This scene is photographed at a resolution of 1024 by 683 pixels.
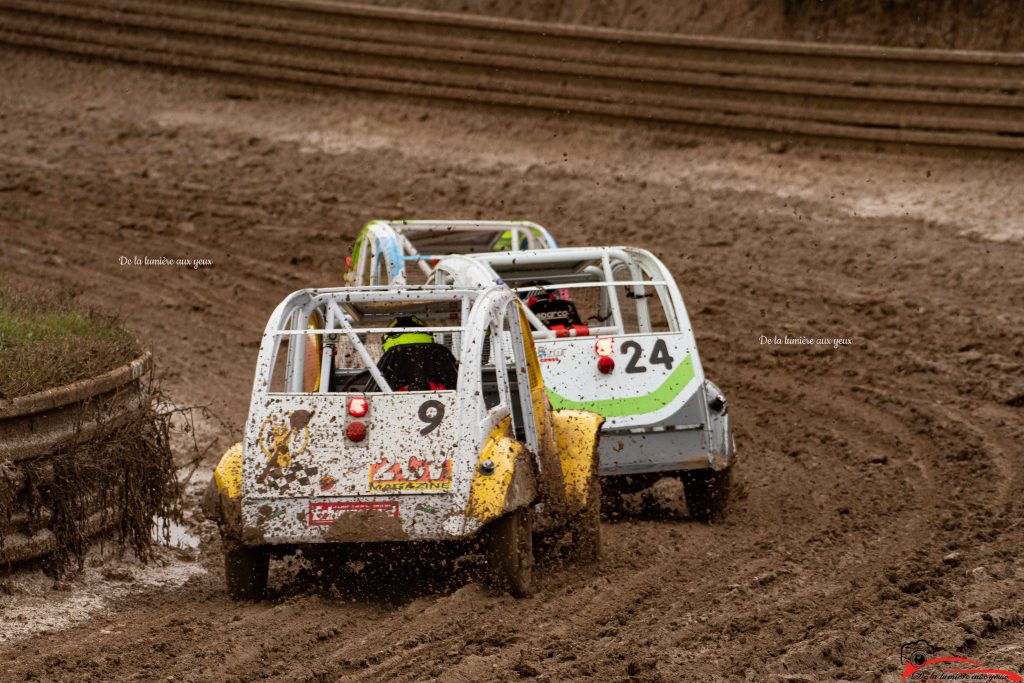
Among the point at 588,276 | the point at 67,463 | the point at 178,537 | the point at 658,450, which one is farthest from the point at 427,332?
the point at 588,276

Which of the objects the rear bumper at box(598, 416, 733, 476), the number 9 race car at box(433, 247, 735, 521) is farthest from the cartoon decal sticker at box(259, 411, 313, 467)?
the rear bumper at box(598, 416, 733, 476)

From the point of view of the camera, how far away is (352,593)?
7.40m

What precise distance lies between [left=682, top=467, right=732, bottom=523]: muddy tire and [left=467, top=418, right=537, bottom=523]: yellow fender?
2113 mm

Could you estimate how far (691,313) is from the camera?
15.1 meters

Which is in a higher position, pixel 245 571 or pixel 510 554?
pixel 510 554

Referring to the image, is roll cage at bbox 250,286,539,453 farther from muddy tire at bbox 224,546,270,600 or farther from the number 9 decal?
muddy tire at bbox 224,546,270,600

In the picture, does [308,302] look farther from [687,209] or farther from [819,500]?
[687,209]

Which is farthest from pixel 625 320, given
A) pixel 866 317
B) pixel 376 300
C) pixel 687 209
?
pixel 376 300

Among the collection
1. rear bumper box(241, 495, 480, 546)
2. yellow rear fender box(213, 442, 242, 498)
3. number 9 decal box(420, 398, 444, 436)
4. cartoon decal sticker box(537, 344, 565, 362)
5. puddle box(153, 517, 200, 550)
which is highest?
number 9 decal box(420, 398, 444, 436)

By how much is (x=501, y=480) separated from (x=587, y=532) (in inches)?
43.5

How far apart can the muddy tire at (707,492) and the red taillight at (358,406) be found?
2892 mm

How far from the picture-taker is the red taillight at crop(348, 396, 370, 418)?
7.15 m

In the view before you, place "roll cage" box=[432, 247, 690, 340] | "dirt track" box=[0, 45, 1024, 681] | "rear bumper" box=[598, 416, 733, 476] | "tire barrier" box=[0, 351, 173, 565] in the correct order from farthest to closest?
"roll cage" box=[432, 247, 690, 340] < "rear bumper" box=[598, 416, 733, 476] < "tire barrier" box=[0, 351, 173, 565] < "dirt track" box=[0, 45, 1024, 681]

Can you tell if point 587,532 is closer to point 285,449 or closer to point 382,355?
point 382,355
